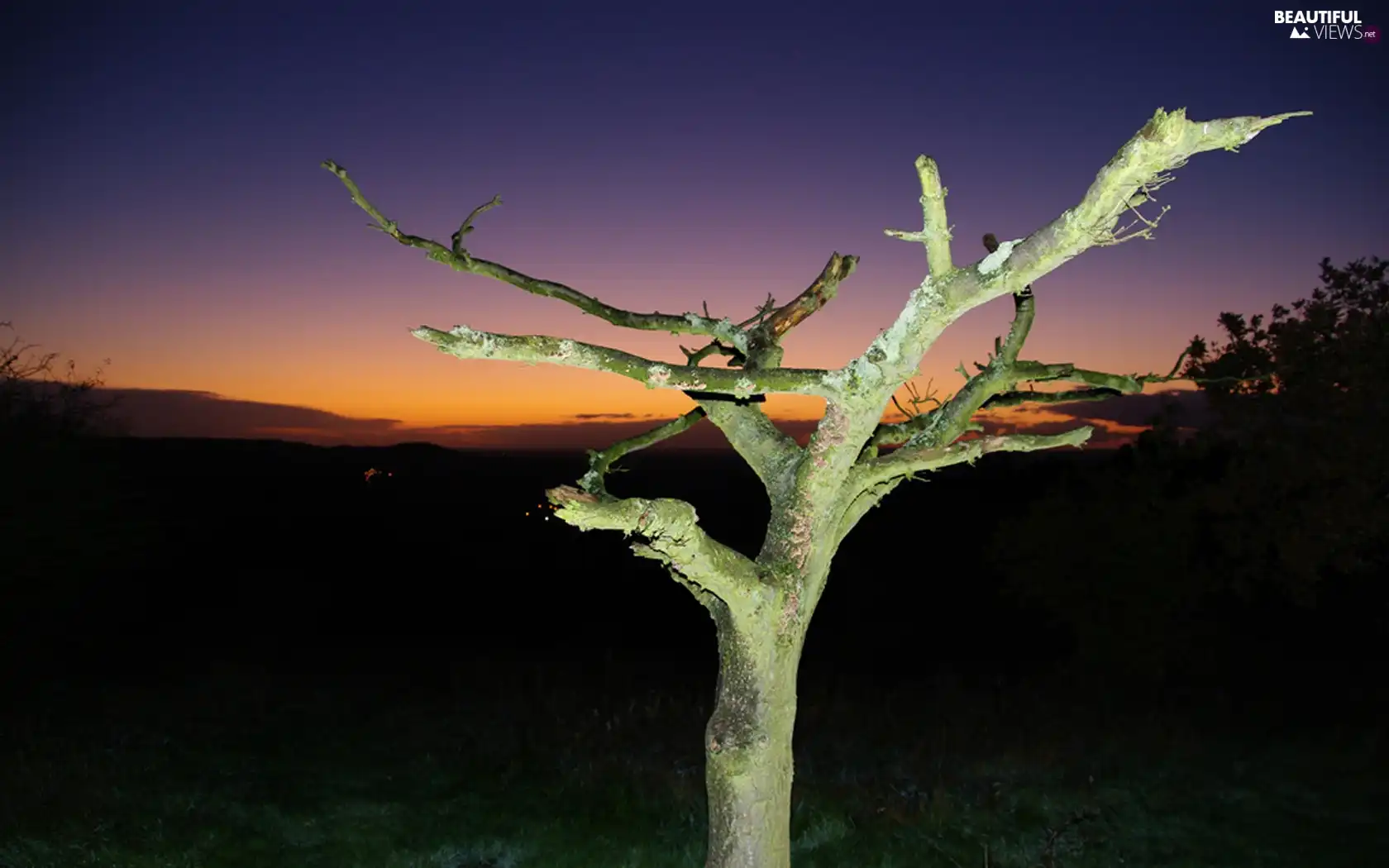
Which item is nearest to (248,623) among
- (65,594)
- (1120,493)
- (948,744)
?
(65,594)

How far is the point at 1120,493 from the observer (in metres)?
20.2

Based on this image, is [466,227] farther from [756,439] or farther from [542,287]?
[756,439]

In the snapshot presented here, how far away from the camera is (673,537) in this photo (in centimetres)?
448

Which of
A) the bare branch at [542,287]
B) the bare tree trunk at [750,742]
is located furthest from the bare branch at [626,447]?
the bare tree trunk at [750,742]

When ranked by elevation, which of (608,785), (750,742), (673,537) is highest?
(673,537)

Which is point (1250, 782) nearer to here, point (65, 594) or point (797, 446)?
point (797, 446)

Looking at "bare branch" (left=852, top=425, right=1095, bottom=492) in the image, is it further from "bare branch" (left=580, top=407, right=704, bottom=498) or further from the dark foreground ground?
the dark foreground ground

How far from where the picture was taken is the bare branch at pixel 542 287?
16.0ft

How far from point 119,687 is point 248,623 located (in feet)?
40.2

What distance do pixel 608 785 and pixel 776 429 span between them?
7.05m

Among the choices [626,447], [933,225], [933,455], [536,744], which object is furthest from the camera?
[536,744]

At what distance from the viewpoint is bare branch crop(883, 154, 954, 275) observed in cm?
425

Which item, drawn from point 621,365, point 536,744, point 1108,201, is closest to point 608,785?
point 536,744

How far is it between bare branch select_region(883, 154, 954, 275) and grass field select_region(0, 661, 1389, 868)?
646 cm
